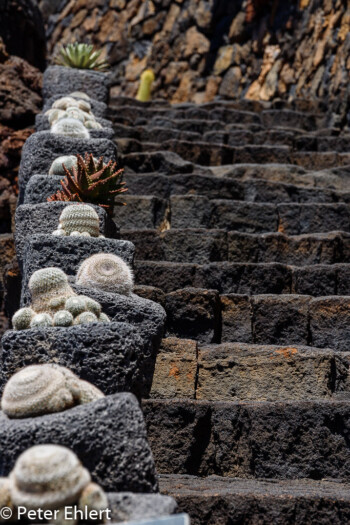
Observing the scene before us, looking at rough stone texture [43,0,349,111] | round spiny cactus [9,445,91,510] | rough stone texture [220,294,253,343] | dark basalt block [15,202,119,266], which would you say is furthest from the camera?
rough stone texture [43,0,349,111]

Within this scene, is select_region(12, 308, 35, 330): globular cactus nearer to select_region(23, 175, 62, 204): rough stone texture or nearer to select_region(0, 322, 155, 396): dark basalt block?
select_region(0, 322, 155, 396): dark basalt block

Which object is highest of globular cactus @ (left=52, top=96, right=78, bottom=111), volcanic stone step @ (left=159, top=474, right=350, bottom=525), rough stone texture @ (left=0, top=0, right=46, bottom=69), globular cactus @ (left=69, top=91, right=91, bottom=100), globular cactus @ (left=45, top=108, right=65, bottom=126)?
rough stone texture @ (left=0, top=0, right=46, bottom=69)

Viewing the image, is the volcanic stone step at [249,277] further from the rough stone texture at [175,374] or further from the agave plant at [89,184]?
the rough stone texture at [175,374]

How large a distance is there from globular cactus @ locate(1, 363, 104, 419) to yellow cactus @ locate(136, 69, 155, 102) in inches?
445

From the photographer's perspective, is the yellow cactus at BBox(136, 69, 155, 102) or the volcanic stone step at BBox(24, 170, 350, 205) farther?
the yellow cactus at BBox(136, 69, 155, 102)

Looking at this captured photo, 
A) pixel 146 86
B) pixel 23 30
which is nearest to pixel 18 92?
pixel 23 30

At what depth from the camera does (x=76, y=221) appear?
127 inches

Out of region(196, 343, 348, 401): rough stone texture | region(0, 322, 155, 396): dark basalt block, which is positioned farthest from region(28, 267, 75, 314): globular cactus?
region(196, 343, 348, 401): rough stone texture

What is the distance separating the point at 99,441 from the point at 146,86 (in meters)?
11.6

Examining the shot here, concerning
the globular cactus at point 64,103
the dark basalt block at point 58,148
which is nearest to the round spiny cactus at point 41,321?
the dark basalt block at point 58,148

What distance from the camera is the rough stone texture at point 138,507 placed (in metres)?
1.64

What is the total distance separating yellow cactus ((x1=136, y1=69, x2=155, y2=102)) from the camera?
1294 cm

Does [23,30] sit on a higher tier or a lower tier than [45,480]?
higher

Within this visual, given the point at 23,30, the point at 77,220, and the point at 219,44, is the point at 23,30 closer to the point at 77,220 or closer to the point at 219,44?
the point at 77,220
